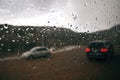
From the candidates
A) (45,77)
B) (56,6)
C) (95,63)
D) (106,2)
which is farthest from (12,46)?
(106,2)

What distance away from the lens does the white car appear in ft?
8.57

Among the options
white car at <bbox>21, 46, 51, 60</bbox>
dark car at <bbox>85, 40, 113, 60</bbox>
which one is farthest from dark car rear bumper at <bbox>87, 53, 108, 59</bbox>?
white car at <bbox>21, 46, 51, 60</bbox>

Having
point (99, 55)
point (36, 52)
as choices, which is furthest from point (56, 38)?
point (99, 55)

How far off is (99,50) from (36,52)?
0.96m

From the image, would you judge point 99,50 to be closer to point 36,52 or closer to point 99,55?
point 99,55

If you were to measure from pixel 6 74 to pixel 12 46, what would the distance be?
0.39 m

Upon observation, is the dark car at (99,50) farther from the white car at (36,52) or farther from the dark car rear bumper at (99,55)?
the white car at (36,52)

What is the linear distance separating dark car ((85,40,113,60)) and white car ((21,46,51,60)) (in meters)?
0.58

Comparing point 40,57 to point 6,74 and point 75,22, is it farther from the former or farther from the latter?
point 75,22

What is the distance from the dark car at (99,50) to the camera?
9.20 ft

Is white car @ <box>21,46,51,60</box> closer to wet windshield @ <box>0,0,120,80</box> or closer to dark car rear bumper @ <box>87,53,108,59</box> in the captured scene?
wet windshield @ <box>0,0,120,80</box>

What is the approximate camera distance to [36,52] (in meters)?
2.61

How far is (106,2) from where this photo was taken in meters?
2.97

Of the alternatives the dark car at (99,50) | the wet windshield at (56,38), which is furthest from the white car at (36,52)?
the dark car at (99,50)
